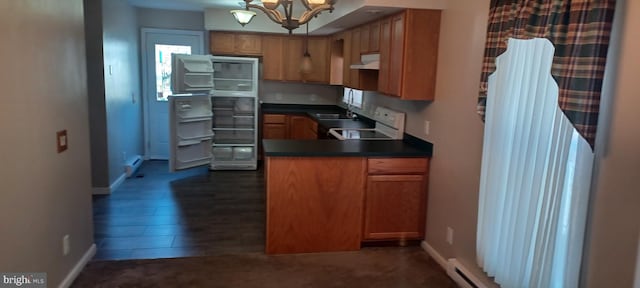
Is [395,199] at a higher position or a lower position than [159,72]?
lower

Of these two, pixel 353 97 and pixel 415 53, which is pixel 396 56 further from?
pixel 353 97

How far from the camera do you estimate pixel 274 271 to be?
128 inches

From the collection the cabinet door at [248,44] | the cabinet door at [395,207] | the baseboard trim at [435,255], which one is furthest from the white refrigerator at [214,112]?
the baseboard trim at [435,255]

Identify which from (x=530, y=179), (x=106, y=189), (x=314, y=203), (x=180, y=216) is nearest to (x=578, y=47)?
(x=530, y=179)

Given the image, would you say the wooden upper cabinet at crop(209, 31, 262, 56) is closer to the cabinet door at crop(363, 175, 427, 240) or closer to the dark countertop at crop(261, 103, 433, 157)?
the dark countertop at crop(261, 103, 433, 157)

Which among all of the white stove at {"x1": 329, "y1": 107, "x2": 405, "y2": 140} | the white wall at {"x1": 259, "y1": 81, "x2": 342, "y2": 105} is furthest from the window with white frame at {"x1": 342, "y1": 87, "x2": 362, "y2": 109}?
the white stove at {"x1": 329, "y1": 107, "x2": 405, "y2": 140}

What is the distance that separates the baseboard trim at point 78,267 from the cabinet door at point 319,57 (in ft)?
14.1

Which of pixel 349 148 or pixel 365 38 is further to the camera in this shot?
pixel 365 38

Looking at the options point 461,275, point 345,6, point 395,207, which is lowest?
point 461,275

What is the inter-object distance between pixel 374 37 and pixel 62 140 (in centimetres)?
276

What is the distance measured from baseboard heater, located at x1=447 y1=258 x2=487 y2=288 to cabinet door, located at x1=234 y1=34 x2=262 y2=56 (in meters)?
4.66

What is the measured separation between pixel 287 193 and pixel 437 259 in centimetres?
128

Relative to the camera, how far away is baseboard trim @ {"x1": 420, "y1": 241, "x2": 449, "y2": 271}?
338 cm

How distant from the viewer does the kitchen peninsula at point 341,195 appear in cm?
345
